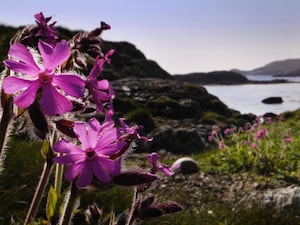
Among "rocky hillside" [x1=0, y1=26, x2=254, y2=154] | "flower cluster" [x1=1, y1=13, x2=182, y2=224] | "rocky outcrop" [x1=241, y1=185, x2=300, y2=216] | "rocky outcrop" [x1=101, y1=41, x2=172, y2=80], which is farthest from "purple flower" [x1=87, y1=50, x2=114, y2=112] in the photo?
"rocky outcrop" [x1=101, y1=41, x2=172, y2=80]

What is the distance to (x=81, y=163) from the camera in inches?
35.1

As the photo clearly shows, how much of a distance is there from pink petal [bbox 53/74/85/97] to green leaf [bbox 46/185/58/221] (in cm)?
38

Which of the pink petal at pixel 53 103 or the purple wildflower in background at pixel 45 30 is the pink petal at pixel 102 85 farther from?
the purple wildflower in background at pixel 45 30

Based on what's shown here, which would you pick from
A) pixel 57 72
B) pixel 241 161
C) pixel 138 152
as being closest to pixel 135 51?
pixel 138 152

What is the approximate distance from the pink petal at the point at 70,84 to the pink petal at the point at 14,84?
56mm

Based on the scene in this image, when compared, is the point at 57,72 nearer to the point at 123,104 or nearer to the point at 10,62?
the point at 10,62

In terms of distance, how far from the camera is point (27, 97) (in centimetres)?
86

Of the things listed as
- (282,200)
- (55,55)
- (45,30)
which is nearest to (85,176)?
(55,55)

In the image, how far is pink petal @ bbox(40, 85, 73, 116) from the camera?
830 mm

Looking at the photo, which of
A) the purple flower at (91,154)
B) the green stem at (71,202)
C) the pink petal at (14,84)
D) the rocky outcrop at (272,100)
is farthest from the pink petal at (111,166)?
the rocky outcrop at (272,100)

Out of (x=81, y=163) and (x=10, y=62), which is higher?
(x=10, y=62)

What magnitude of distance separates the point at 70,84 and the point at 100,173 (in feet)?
0.58

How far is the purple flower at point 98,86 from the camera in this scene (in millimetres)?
1019

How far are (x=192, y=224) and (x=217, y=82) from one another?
314 feet
